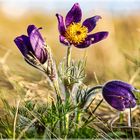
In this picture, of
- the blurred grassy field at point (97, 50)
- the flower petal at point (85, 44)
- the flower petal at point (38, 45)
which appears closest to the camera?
the flower petal at point (38, 45)

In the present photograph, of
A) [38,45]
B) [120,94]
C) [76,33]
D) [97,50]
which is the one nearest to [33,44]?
[38,45]

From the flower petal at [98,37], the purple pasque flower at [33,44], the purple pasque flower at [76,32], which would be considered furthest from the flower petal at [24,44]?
the flower petal at [98,37]

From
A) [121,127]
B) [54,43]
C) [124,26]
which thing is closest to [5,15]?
[54,43]

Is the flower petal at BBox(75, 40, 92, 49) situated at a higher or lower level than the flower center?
lower

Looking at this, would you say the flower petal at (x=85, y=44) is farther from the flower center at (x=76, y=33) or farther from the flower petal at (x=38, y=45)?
the flower petal at (x=38, y=45)

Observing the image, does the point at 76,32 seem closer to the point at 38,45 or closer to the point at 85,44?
the point at 85,44

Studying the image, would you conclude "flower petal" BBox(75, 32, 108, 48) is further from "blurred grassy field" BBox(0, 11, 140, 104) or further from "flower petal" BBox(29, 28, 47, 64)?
"blurred grassy field" BBox(0, 11, 140, 104)

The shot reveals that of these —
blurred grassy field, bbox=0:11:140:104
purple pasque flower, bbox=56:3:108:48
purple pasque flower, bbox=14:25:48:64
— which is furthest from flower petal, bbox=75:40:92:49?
blurred grassy field, bbox=0:11:140:104
